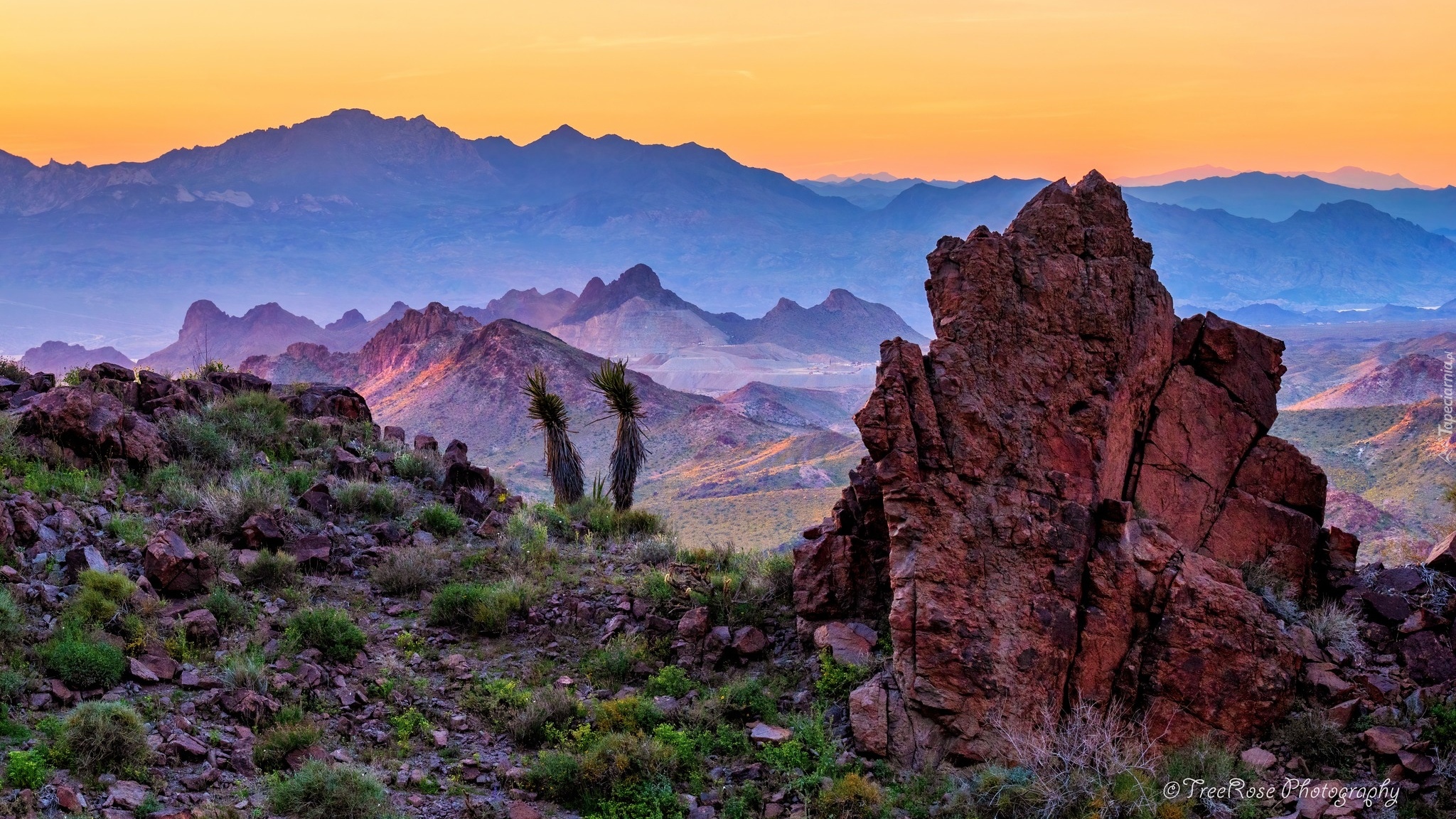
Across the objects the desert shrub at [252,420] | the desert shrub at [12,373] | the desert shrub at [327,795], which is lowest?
the desert shrub at [327,795]

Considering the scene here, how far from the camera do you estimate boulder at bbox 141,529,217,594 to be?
39.1ft

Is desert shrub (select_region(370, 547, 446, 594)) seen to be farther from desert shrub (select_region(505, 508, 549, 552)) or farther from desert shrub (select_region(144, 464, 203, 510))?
desert shrub (select_region(144, 464, 203, 510))

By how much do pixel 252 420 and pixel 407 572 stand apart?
5.81 metres

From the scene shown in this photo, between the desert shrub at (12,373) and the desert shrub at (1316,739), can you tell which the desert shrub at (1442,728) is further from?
the desert shrub at (12,373)

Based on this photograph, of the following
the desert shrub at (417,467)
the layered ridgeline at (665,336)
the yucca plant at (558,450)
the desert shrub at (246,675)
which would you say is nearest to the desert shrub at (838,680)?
the desert shrub at (246,675)

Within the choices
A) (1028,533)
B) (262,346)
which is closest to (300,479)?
(1028,533)

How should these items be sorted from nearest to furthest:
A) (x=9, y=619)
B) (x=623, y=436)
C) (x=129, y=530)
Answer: (x=9, y=619) < (x=129, y=530) < (x=623, y=436)

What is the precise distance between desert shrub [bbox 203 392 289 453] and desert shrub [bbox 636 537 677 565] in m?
6.75

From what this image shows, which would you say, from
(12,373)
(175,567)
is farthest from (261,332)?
(175,567)

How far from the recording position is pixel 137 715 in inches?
359

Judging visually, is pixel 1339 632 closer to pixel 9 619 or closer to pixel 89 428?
pixel 9 619

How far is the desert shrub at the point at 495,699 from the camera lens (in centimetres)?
1112

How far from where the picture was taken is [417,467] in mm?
17953

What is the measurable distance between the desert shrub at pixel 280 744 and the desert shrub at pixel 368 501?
6389mm
